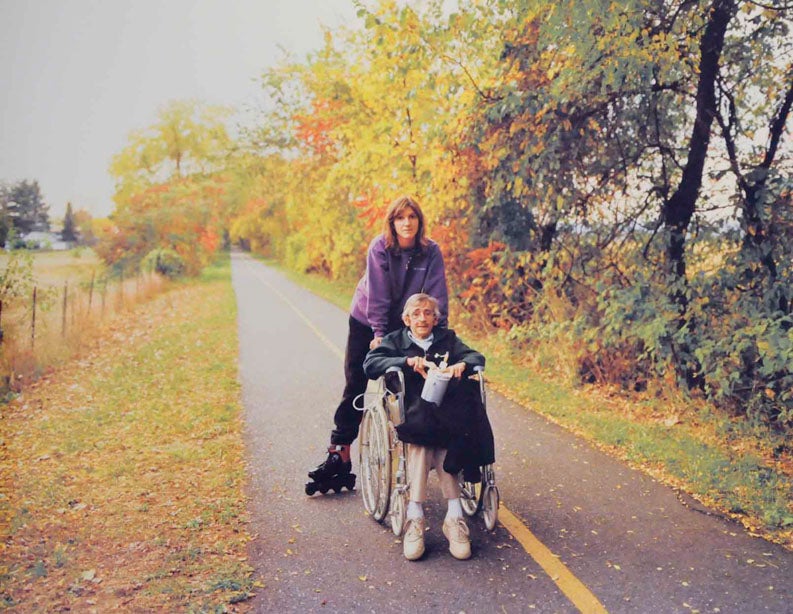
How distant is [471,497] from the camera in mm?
4289

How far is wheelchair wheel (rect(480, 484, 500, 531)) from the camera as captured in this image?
4.00 meters

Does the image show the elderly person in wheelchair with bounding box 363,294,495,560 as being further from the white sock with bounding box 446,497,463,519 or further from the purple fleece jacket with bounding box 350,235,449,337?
the purple fleece jacket with bounding box 350,235,449,337

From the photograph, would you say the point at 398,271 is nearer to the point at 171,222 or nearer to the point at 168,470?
the point at 168,470

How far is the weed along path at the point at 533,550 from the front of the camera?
10.9 feet

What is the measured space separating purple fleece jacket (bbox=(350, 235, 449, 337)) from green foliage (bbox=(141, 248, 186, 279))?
24931 millimetres

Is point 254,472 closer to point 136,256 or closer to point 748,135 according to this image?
point 748,135

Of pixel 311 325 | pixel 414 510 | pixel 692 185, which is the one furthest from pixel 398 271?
pixel 311 325

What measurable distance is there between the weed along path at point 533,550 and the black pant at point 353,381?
47 centimetres

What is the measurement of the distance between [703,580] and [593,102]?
209 inches

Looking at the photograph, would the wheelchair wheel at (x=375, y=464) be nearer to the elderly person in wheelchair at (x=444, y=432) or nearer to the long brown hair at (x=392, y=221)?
the elderly person in wheelchair at (x=444, y=432)

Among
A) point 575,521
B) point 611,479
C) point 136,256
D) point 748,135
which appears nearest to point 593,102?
point 748,135

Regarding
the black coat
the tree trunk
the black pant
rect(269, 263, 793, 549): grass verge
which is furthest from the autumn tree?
the black coat

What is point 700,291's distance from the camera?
646 cm

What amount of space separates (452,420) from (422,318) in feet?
2.20
